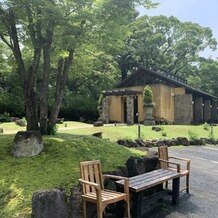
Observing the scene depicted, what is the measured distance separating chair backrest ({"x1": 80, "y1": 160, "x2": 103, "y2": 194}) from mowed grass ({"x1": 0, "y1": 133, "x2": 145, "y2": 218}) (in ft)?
1.43

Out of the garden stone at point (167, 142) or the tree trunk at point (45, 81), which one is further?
the garden stone at point (167, 142)

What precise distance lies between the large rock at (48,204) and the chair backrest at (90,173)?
1.80 feet

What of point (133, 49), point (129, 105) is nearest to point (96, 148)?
point (129, 105)

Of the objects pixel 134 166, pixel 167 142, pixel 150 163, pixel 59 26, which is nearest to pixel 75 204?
pixel 134 166

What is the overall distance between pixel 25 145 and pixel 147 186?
11.1 ft

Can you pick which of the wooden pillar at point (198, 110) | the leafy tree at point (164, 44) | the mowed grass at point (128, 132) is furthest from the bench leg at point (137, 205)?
the leafy tree at point (164, 44)

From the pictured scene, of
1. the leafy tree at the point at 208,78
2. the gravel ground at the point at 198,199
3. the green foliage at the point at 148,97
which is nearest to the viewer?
the gravel ground at the point at 198,199

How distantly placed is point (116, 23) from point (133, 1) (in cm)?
79

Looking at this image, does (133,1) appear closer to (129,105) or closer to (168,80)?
(129,105)

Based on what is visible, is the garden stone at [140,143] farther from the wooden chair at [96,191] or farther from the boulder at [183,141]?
the wooden chair at [96,191]

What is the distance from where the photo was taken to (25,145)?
8562mm

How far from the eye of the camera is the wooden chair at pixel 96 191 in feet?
20.0

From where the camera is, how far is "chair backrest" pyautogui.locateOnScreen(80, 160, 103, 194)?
671cm

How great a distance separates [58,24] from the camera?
8.84m
